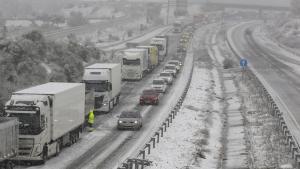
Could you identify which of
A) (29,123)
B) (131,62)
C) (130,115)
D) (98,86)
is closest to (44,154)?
(29,123)

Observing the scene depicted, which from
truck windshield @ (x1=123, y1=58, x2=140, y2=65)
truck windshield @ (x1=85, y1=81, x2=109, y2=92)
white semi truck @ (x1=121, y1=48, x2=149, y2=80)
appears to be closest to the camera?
truck windshield @ (x1=85, y1=81, x2=109, y2=92)

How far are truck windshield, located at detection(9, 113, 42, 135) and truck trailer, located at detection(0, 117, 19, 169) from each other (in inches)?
57.5

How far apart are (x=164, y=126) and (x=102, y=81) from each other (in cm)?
814

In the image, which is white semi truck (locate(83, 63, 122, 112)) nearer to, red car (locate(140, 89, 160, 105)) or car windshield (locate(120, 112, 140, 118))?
car windshield (locate(120, 112, 140, 118))

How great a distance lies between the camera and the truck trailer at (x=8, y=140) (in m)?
29.5

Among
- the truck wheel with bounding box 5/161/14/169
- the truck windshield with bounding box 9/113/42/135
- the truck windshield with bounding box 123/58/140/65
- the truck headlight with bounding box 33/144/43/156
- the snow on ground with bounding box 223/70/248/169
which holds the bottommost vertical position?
the snow on ground with bounding box 223/70/248/169

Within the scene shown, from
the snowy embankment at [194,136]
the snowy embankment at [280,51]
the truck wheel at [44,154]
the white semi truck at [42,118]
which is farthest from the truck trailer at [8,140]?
the snowy embankment at [280,51]

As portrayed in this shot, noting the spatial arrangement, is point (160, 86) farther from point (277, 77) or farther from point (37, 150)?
point (37, 150)

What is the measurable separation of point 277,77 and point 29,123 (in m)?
62.8

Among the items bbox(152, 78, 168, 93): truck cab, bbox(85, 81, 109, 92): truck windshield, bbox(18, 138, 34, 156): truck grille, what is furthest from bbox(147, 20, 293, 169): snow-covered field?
bbox(18, 138, 34, 156): truck grille

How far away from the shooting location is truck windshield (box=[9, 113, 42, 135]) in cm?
3259

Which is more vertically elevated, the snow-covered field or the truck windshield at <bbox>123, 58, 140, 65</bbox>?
the truck windshield at <bbox>123, 58, 140, 65</bbox>

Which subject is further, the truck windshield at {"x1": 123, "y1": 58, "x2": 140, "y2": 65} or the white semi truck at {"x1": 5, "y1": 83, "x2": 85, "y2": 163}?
the truck windshield at {"x1": 123, "y1": 58, "x2": 140, "y2": 65}

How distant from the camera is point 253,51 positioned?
140 m
